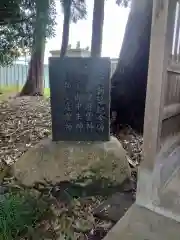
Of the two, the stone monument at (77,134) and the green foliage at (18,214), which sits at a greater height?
the stone monument at (77,134)

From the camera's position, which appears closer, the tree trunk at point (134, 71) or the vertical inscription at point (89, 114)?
the vertical inscription at point (89, 114)

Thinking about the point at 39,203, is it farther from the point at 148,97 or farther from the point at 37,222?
the point at 148,97

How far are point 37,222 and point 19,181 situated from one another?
2.32ft

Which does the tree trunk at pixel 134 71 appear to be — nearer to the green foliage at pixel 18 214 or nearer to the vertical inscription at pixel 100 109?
the vertical inscription at pixel 100 109

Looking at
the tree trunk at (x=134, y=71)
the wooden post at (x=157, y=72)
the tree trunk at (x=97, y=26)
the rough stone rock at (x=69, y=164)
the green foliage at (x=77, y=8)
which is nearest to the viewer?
the wooden post at (x=157, y=72)

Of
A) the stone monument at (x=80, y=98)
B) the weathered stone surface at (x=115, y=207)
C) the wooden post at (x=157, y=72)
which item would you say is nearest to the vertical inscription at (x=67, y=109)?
the stone monument at (x=80, y=98)

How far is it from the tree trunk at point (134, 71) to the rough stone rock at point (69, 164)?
54.2 inches

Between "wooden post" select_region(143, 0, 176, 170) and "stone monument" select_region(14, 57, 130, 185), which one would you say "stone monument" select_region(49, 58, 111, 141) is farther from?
"wooden post" select_region(143, 0, 176, 170)

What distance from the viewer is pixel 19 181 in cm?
271

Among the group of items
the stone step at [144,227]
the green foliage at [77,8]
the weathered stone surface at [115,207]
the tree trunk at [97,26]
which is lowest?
the weathered stone surface at [115,207]

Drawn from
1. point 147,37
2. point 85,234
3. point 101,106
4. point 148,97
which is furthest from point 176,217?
point 147,37

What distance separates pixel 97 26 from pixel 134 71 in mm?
2265

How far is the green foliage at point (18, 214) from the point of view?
192 cm

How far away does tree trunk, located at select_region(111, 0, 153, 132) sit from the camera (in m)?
4.07
